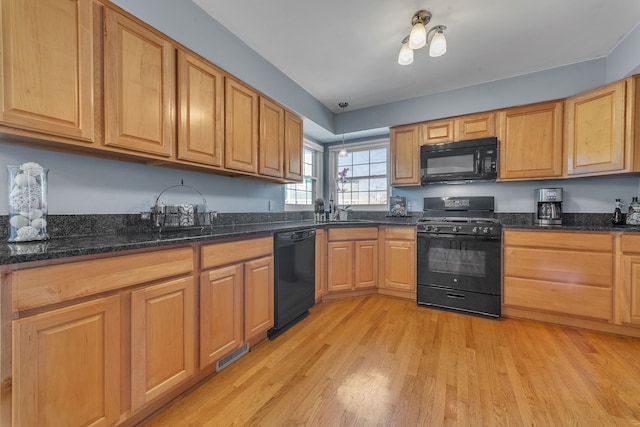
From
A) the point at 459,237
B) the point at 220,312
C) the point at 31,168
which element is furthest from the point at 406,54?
the point at 31,168

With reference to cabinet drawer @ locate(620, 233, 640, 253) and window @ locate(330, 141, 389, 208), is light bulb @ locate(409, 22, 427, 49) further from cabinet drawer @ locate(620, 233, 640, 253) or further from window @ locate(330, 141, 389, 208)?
cabinet drawer @ locate(620, 233, 640, 253)

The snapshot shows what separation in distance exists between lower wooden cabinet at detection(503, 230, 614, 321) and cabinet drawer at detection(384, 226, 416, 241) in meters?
0.93

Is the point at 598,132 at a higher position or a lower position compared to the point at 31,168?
higher

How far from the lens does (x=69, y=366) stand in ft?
3.46

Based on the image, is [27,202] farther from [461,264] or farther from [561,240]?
[561,240]

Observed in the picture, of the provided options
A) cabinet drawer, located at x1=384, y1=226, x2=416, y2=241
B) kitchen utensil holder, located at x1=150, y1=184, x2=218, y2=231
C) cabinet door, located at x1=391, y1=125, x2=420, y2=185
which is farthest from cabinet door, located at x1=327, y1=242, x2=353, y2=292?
kitchen utensil holder, located at x1=150, y1=184, x2=218, y2=231

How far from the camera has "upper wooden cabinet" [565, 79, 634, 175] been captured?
231 centimetres

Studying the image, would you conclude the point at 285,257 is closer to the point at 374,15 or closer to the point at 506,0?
the point at 374,15

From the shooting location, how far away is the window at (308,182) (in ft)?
12.4

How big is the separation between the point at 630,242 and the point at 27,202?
4.22m

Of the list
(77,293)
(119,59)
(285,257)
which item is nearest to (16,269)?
(77,293)

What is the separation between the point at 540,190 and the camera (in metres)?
2.88

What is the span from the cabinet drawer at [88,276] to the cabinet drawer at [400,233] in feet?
8.06

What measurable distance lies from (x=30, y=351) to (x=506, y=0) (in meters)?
3.31
